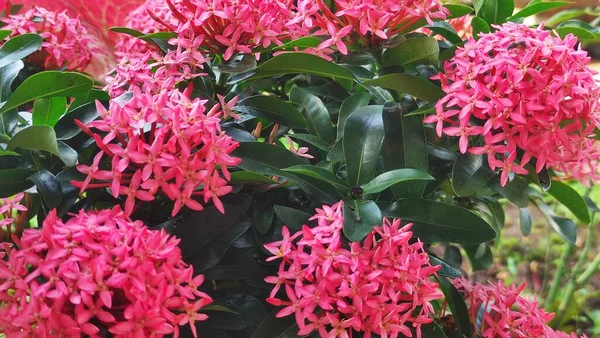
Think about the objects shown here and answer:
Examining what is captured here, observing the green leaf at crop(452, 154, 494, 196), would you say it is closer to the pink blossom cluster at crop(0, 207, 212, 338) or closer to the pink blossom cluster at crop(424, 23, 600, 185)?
the pink blossom cluster at crop(424, 23, 600, 185)

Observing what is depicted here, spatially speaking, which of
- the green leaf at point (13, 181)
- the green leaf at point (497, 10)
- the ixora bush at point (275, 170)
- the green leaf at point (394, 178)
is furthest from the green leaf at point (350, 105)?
the green leaf at point (13, 181)

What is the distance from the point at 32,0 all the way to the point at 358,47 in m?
0.81

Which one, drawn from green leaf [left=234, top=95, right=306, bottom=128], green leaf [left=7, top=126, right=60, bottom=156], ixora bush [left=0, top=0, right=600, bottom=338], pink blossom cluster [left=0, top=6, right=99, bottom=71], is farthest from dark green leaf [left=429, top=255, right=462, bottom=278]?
pink blossom cluster [left=0, top=6, right=99, bottom=71]

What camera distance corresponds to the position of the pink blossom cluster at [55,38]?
81 cm

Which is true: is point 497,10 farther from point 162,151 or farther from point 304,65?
point 162,151

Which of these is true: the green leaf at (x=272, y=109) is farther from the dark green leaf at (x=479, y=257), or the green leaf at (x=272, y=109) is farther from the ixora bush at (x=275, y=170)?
the dark green leaf at (x=479, y=257)

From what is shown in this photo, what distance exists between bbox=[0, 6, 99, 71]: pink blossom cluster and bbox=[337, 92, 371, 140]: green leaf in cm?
41

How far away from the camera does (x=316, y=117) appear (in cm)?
72

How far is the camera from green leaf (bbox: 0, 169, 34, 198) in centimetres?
59

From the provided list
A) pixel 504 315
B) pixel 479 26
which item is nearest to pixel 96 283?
pixel 504 315

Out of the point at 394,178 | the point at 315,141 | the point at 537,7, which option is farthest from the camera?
the point at 537,7

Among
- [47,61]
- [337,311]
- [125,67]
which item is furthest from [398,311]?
[47,61]

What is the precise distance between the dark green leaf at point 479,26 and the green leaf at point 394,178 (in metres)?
0.27

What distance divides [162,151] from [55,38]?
1.43 ft
